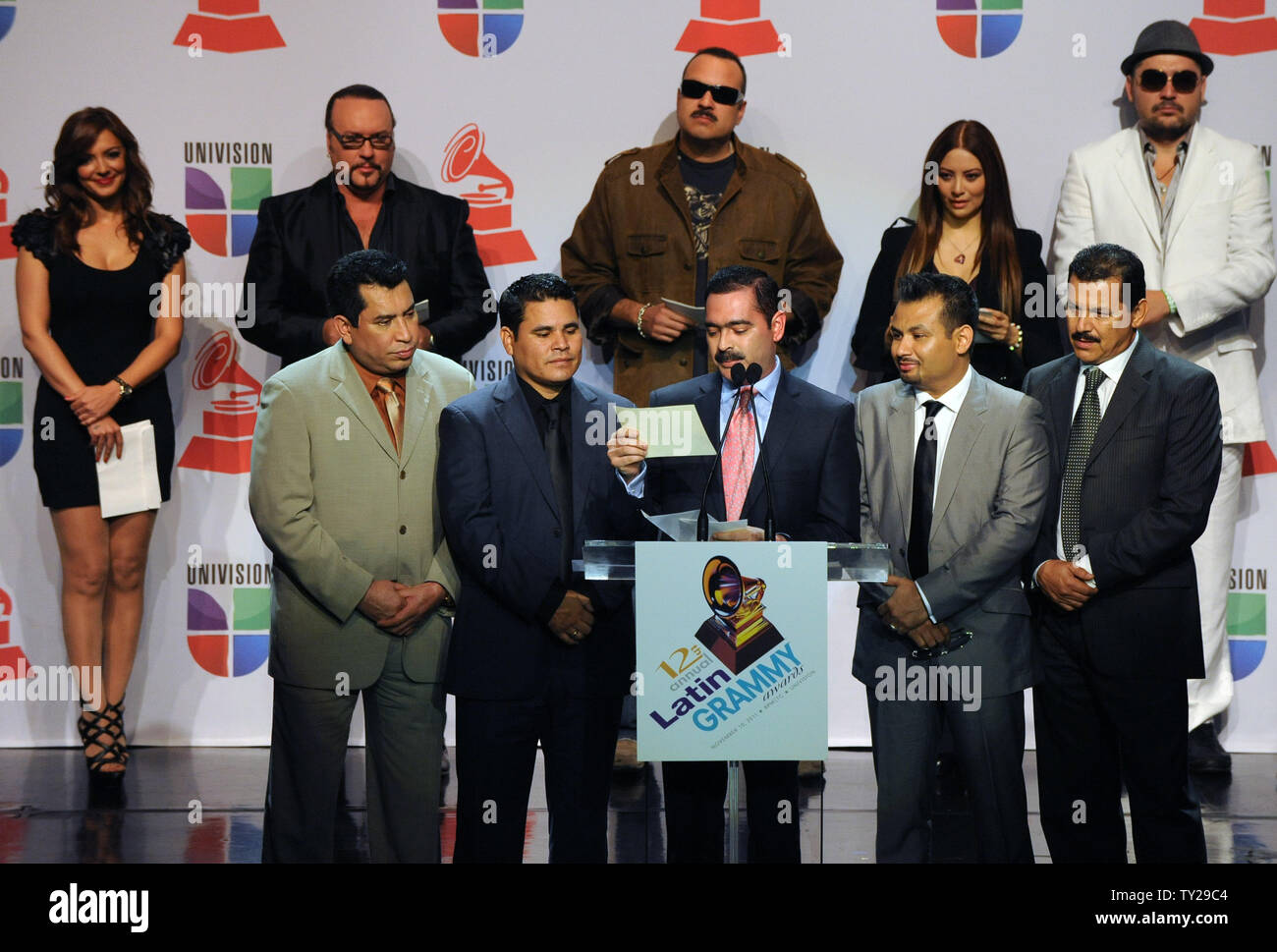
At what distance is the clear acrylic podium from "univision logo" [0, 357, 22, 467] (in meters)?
3.61

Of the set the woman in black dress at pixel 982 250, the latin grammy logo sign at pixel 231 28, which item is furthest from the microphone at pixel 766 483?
the latin grammy logo sign at pixel 231 28

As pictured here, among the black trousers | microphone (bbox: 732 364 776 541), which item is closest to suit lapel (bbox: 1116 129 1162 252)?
microphone (bbox: 732 364 776 541)

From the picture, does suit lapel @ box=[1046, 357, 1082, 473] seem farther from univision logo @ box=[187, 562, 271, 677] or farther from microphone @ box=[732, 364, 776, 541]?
univision logo @ box=[187, 562, 271, 677]

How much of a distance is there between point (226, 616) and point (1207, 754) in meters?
3.98

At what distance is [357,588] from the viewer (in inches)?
167

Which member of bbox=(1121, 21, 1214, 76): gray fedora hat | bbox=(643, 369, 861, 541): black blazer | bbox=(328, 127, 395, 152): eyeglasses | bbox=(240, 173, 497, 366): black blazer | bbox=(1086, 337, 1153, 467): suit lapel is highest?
bbox=(1121, 21, 1214, 76): gray fedora hat

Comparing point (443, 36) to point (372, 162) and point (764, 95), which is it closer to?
point (372, 162)

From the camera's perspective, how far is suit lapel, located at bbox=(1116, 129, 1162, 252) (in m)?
5.82

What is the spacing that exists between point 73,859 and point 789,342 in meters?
3.11

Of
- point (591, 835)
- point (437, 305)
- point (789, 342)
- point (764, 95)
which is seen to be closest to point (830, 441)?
point (591, 835)

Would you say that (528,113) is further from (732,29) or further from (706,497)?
(706,497)

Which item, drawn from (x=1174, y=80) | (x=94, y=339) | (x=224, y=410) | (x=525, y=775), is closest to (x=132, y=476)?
(x=94, y=339)

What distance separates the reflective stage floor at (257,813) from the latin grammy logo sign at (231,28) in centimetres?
292

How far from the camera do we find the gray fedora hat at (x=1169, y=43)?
5.83 m
